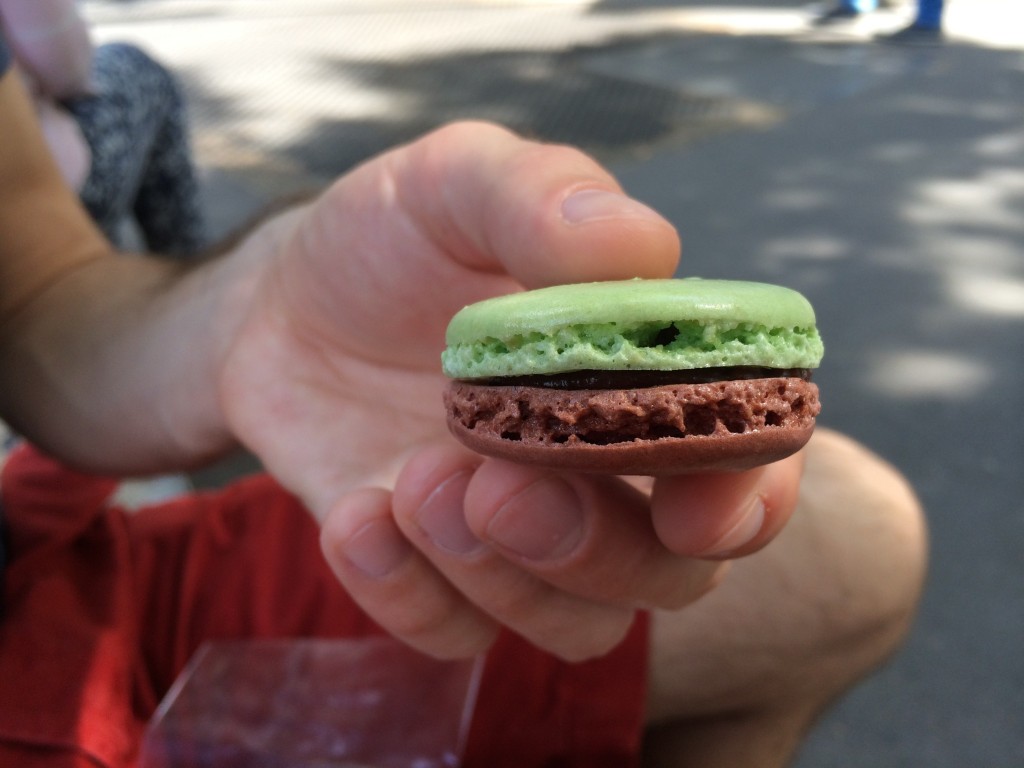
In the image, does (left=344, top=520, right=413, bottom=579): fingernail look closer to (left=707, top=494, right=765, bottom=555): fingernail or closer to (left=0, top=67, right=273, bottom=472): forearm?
(left=707, top=494, right=765, bottom=555): fingernail

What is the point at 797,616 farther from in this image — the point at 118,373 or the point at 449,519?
the point at 118,373

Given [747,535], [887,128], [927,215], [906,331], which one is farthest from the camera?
[887,128]

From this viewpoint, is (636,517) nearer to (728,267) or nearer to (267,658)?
(267,658)

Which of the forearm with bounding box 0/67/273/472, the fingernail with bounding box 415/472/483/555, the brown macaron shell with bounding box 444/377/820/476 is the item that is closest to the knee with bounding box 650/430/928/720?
the fingernail with bounding box 415/472/483/555

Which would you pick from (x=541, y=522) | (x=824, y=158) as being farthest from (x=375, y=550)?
(x=824, y=158)

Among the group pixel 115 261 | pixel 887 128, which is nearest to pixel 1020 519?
pixel 115 261

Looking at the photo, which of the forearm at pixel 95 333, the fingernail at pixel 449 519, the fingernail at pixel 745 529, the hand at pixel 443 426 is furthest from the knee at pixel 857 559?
the forearm at pixel 95 333
